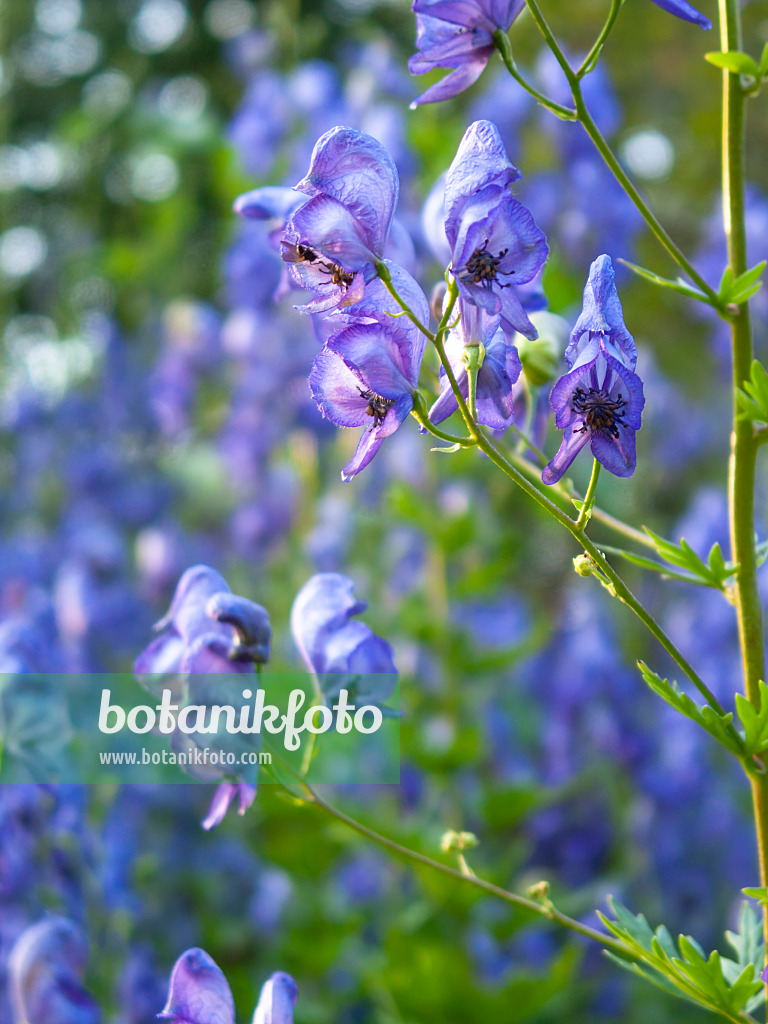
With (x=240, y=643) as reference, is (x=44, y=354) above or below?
above

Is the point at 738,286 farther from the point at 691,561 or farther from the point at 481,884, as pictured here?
A: the point at 481,884

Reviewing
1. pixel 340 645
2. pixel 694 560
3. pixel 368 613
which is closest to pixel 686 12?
pixel 694 560

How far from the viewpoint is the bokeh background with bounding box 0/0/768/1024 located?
1476mm

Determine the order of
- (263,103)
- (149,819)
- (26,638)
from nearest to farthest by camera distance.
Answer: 1. (26,638)
2. (149,819)
3. (263,103)

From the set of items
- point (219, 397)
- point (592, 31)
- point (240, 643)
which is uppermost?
point (592, 31)

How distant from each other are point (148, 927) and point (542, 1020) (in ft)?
2.12

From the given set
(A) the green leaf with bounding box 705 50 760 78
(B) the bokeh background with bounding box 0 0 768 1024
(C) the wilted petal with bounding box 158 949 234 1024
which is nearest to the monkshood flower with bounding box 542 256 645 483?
(A) the green leaf with bounding box 705 50 760 78

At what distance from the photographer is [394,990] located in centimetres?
133

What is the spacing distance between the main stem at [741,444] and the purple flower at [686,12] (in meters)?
0.02

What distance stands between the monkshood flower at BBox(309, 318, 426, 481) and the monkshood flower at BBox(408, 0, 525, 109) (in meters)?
0.13

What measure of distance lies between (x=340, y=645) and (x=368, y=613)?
1.29 metres

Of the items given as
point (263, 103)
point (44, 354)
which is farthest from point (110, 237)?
point (263, 103)

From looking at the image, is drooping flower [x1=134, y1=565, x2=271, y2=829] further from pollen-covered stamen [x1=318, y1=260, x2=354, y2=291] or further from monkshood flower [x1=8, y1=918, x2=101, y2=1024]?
monkshood flower [x1=8, y1=918, x2=101, y2=1024]

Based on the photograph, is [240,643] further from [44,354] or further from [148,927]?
[44,354]
